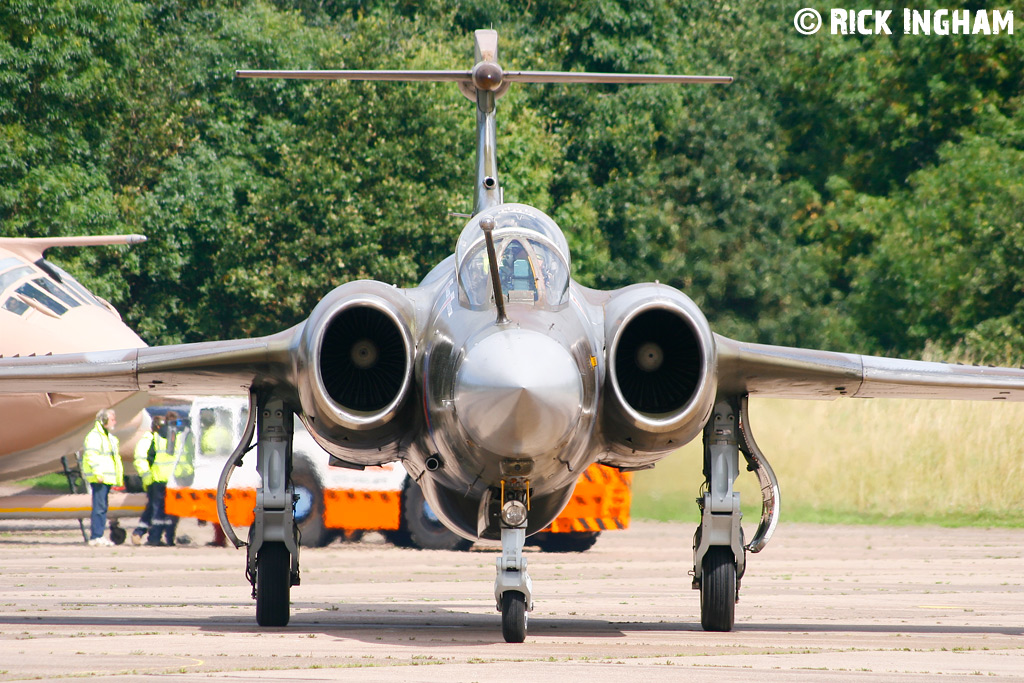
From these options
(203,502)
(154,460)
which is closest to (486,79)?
(203,502)

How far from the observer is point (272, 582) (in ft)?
35.4

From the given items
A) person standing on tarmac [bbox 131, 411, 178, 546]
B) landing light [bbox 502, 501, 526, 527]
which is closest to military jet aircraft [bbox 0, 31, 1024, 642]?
landing light [bbox 502, 501, 526, 527]

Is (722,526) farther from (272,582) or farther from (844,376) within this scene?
(272,582)

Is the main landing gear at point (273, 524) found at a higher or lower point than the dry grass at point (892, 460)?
higher

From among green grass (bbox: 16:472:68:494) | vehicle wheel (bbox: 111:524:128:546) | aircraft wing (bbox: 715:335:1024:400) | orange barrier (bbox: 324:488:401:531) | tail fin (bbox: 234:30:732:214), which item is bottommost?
green grass (bbox: 16:472:68:494)

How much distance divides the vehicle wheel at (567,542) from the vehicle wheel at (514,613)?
1162 centimetres

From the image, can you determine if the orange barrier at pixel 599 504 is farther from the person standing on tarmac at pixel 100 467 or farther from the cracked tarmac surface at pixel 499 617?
the person standing on tarmac at pixel 100 467

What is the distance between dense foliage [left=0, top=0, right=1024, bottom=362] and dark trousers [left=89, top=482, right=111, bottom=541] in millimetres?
12785

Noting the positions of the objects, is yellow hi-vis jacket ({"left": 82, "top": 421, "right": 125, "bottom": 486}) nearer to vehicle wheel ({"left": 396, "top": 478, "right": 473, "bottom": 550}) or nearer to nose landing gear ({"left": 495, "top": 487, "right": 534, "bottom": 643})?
vehicle wheel ({"left": 396, "top": 478, "right": 473, "bottom": 550})

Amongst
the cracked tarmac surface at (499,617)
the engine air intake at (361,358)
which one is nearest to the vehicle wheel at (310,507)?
the cracked tarmac surface at (499,617)

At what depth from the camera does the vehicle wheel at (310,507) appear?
20.2m

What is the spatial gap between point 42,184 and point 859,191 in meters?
26.1

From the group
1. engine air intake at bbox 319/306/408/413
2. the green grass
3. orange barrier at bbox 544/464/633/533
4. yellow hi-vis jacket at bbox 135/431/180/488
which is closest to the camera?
engine air intake at bbox 319/306/408/413

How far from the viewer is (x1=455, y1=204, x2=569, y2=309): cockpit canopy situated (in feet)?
31.2
